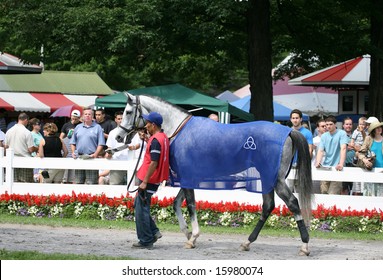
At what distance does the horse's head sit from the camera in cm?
1534

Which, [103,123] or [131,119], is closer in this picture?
[131,119]

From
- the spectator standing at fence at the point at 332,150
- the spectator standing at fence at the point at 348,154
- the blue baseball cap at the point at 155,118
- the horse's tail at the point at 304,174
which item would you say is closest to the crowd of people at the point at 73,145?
the spectator standing at fence at the point at 332,150

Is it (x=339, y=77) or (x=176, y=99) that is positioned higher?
(x=339, y=77)

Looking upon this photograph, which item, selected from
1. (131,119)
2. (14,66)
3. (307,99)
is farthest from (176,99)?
(307,99)

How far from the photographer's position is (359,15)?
32188 mm

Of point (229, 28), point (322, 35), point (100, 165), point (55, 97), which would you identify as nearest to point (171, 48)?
point (229, 28)

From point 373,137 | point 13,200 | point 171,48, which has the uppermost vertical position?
point 171,48

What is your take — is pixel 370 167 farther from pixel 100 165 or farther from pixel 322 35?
pixel 322 35

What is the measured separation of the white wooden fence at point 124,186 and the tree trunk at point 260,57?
8.47 metres

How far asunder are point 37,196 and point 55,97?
104ft

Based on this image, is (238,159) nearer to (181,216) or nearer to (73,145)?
(181,216)

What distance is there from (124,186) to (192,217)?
455 centimetres

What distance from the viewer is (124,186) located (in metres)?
19.5

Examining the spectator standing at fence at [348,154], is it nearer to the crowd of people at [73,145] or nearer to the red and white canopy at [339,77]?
the crowd of people at [73,145]
